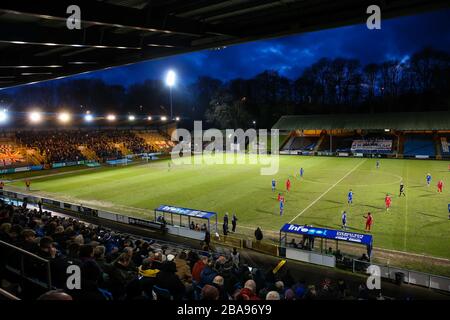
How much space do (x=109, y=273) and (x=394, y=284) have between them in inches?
500

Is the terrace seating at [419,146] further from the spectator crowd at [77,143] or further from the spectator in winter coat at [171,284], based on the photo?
the spectator in winter coat at [171,284]

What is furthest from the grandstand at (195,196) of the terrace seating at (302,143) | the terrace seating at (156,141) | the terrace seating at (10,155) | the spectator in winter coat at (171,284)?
the terrace seating at (156,141)

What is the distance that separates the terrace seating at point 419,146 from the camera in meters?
54.2

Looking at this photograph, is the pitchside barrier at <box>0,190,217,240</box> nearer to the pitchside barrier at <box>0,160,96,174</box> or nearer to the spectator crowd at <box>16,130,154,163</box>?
the pitchside barrier at <box>0,160,96,174</box>

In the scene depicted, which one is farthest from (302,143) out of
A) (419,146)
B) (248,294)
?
(248,294)

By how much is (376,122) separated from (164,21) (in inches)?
2516

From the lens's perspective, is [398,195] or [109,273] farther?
[398,195]

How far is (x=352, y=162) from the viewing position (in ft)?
168

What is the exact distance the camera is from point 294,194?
2992 centimetres

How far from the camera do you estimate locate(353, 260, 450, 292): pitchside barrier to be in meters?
12.9

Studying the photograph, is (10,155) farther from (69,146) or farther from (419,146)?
(419,146)

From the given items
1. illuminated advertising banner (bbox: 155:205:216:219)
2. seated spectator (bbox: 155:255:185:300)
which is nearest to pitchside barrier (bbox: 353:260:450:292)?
illuminated advertising banner (bbox: 155:205:216:219)

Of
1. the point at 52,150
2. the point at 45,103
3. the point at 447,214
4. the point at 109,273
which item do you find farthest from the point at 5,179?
the point at 45,103

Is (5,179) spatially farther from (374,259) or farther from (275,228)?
(374,259)
